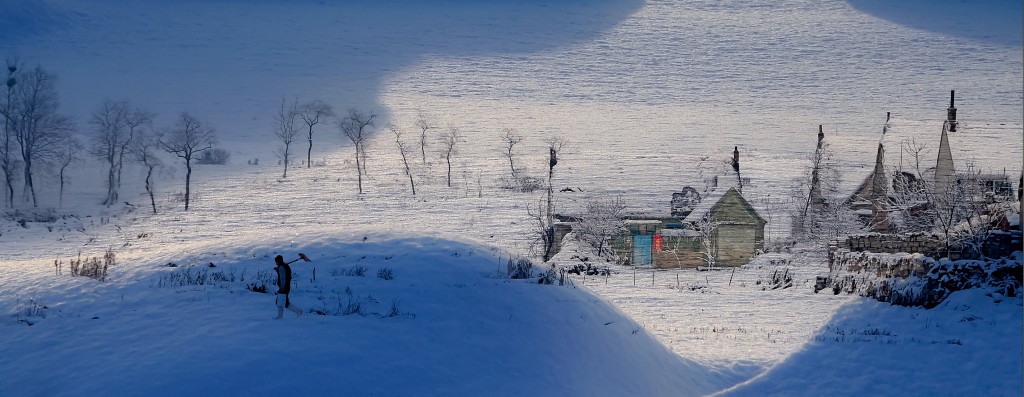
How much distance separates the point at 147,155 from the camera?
5819 cm

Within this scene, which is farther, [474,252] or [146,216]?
[146,216]

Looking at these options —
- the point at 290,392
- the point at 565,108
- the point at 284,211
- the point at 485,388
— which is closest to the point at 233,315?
the point at 290,392

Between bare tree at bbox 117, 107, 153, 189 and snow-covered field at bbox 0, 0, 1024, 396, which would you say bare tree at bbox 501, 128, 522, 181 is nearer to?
snow-covered field at bbox 0, 0, 1024, 396

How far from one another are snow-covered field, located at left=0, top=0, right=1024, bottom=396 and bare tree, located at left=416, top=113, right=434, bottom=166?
2.83ft

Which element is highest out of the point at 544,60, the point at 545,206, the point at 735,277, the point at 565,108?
the point at 544,60

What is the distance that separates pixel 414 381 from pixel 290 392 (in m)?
1.82

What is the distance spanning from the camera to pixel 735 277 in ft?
119

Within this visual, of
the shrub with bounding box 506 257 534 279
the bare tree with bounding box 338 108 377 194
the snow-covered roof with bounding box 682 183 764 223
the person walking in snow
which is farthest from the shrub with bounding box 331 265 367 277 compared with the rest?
the bare tree with bounding box 338 108 377 194

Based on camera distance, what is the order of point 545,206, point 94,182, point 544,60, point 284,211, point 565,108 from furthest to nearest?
1. point 544,60
2. point 565,108
3. point 94,182
4. point 284,211
5. point 545,206

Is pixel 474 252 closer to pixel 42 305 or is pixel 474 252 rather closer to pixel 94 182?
pixel 42 305

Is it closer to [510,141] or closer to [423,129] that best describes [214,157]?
[423,129]

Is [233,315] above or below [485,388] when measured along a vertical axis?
above

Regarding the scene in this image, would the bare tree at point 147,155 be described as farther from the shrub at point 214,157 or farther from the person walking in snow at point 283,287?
the person walking in snow at point 283,287

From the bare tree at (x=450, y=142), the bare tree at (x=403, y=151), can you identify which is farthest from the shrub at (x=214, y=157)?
the bare tree at (x=450, y=142)
